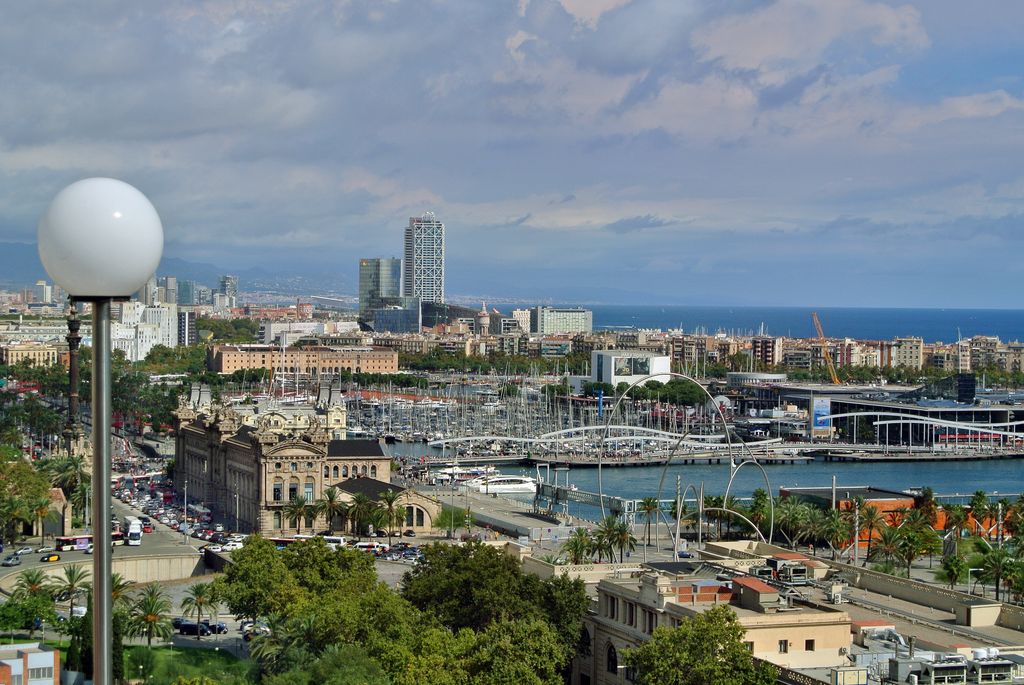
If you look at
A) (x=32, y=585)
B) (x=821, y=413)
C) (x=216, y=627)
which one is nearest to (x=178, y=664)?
(x=216, y=627)

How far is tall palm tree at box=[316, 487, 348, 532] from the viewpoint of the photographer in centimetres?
4984

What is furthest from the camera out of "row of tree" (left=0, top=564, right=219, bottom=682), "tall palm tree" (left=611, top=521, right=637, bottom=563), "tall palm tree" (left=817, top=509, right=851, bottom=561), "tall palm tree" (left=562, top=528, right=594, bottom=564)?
"tall palm tree" (left=817, top=509, right=851, bottom=561)

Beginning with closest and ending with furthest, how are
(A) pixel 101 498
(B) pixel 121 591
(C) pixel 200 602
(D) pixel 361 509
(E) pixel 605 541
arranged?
1. (A) pixel 101 498
2. (C) pixel 200 602
3. (B) pixel 121 591
4. (E) pixel 605 541
5. (D) pixel 361 509

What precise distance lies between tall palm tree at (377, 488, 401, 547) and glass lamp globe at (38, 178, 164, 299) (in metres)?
42.3

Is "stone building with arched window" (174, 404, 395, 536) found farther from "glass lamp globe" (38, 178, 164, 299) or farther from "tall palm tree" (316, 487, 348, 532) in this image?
"glass lamp globe" (38, 178, 164, 299)

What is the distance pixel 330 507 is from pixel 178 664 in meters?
19.7

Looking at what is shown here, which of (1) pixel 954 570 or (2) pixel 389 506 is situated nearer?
(1) pixel 954 570

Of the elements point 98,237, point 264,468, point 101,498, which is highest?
point 98,237

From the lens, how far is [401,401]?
12012 centimetres

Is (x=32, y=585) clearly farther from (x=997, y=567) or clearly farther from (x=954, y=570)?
(x=997, y=567)

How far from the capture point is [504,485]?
236 ft

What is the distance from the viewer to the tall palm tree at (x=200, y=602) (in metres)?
33.9

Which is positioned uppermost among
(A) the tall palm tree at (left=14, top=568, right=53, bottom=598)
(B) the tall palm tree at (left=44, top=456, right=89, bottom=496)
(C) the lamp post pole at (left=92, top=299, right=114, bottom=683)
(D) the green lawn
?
(C) the lamp post pole at (left=92, top=299, right=114, bottom=683)

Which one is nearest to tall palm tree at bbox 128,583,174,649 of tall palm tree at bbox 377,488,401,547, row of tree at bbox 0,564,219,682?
row of tree at bbox 0,564,219,682
